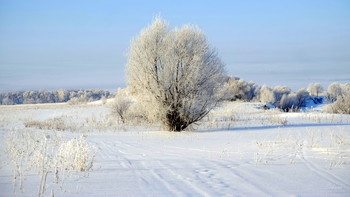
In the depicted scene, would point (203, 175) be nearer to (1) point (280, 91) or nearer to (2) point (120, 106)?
(2) point (120, 106)

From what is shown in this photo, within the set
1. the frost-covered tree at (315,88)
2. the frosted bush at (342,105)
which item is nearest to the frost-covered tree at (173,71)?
the frosted bush at (342,105)

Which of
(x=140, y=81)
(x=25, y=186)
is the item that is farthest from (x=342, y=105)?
(x=25, y=186)

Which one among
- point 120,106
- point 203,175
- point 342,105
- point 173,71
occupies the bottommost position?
point 203,175

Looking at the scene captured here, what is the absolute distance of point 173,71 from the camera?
717 inches

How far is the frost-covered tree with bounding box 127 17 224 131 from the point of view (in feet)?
59.7

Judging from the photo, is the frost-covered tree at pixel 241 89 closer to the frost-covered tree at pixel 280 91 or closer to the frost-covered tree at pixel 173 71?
the frost-covered tree at pixel 280 91

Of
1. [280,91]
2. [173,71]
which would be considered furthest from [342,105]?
[280,91]

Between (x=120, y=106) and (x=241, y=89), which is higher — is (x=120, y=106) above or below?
below

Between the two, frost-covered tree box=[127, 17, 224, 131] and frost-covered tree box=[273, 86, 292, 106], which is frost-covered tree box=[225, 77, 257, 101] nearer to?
frost-covered tree box=[273, 86, 292, 106]

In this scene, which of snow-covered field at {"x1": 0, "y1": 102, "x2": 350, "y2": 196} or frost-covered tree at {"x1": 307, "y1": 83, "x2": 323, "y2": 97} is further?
frost-covered tree at {"x1": 307, "y1": 83, "x2": 323, "y2": 97}

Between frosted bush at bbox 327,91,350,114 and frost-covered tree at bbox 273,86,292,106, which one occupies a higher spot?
frost-covered tree at bbox 273,86,292,106

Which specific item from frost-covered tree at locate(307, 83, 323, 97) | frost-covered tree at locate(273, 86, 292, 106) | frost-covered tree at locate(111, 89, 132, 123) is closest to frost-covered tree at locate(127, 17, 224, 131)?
frost-covered tree at locate(111, 89, 132, 123)

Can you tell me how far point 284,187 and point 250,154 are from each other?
3765 millimetres

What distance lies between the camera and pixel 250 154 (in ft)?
31.8
